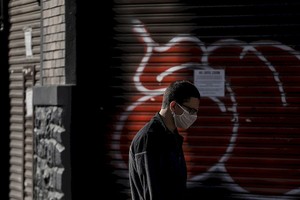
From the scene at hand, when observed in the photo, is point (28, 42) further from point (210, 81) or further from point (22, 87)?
point (210, 81)

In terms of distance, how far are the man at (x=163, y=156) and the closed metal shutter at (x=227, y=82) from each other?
2228 mm

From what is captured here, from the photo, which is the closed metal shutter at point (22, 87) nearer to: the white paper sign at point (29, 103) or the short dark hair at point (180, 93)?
the white paper sign at point (29, 103)

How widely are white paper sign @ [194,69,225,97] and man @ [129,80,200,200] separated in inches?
87.8

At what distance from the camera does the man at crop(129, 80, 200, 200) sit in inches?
185

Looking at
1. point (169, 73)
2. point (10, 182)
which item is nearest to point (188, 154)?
point (169, 73)

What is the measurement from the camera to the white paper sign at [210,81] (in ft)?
23.6

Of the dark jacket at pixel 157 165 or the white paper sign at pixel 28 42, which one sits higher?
the white paper sign at pixel 28 42

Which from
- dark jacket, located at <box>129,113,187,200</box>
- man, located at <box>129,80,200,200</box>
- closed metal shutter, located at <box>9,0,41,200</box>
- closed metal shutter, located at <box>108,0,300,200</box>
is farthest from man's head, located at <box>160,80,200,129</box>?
closed metal shutter, located at <box>9,0,41,200</box>

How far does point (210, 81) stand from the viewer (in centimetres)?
723

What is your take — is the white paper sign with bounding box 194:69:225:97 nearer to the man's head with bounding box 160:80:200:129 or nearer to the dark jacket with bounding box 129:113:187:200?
the man's head with bounding box 160:80:200:129

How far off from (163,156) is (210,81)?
8.54 ft

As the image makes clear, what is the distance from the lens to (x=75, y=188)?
755 cm

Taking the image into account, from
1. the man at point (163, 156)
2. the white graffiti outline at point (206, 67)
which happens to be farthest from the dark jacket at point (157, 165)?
the white graffiti outline at point (206, 67)

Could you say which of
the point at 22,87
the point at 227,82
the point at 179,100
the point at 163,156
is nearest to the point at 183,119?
the point at 179,100
